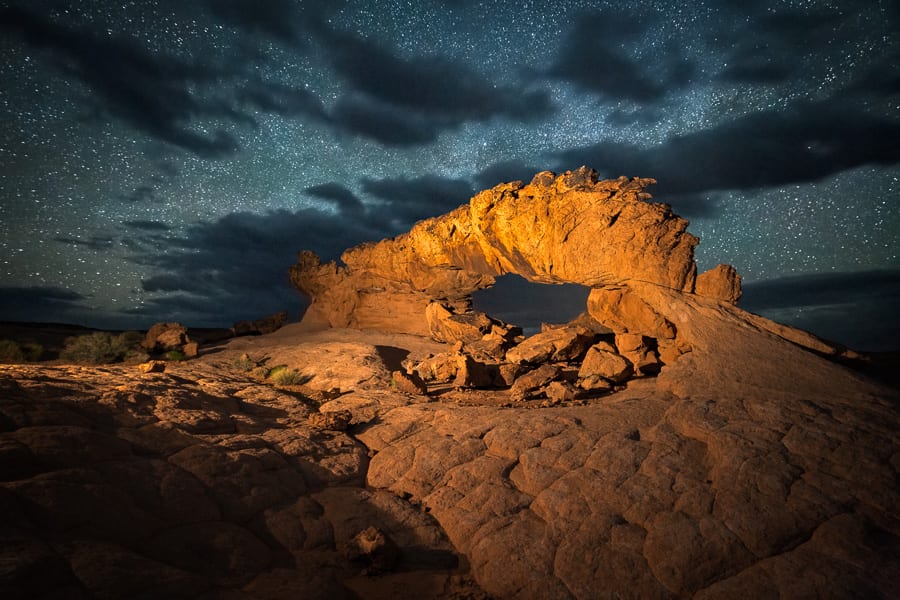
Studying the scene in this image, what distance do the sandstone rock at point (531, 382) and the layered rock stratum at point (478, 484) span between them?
0.12 metres

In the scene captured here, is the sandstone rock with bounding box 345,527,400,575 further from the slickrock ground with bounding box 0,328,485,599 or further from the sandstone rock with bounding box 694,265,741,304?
the sandstone rock with bounding box 694,265,741,304

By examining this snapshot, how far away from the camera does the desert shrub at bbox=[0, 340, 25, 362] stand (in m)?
12.4

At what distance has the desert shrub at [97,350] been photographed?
Answer: 1403 centimetres

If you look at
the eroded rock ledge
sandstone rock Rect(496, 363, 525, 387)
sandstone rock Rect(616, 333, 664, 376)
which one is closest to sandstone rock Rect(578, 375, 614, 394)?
sandstone rock Rect(616, 333, 664, 376)

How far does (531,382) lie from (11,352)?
1672 centimetres

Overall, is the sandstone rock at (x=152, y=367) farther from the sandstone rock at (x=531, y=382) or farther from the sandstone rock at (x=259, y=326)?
the sandstone rock at (x=259, y=326)

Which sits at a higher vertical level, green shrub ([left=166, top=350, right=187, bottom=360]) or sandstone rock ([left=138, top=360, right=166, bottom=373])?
sandstone rock ([left=138, top=360, right=166, bottom=373])

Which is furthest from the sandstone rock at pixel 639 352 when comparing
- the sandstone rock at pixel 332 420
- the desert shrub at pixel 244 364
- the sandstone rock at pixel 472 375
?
the desert shrub at pixel 244 364

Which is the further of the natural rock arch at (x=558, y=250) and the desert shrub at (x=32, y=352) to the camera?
the desert shrub at (x=32, y=352)

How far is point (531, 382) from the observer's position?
9.48 meters

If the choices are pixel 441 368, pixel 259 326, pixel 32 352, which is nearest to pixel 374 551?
pixel 441 368

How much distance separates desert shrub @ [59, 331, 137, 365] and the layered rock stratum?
829cm

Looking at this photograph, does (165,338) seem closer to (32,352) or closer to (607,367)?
(32,352)

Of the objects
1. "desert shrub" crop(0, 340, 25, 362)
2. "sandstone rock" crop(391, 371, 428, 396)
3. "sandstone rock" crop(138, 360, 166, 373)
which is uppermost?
"desert shrub" crop(0, 340, 25, 362)
